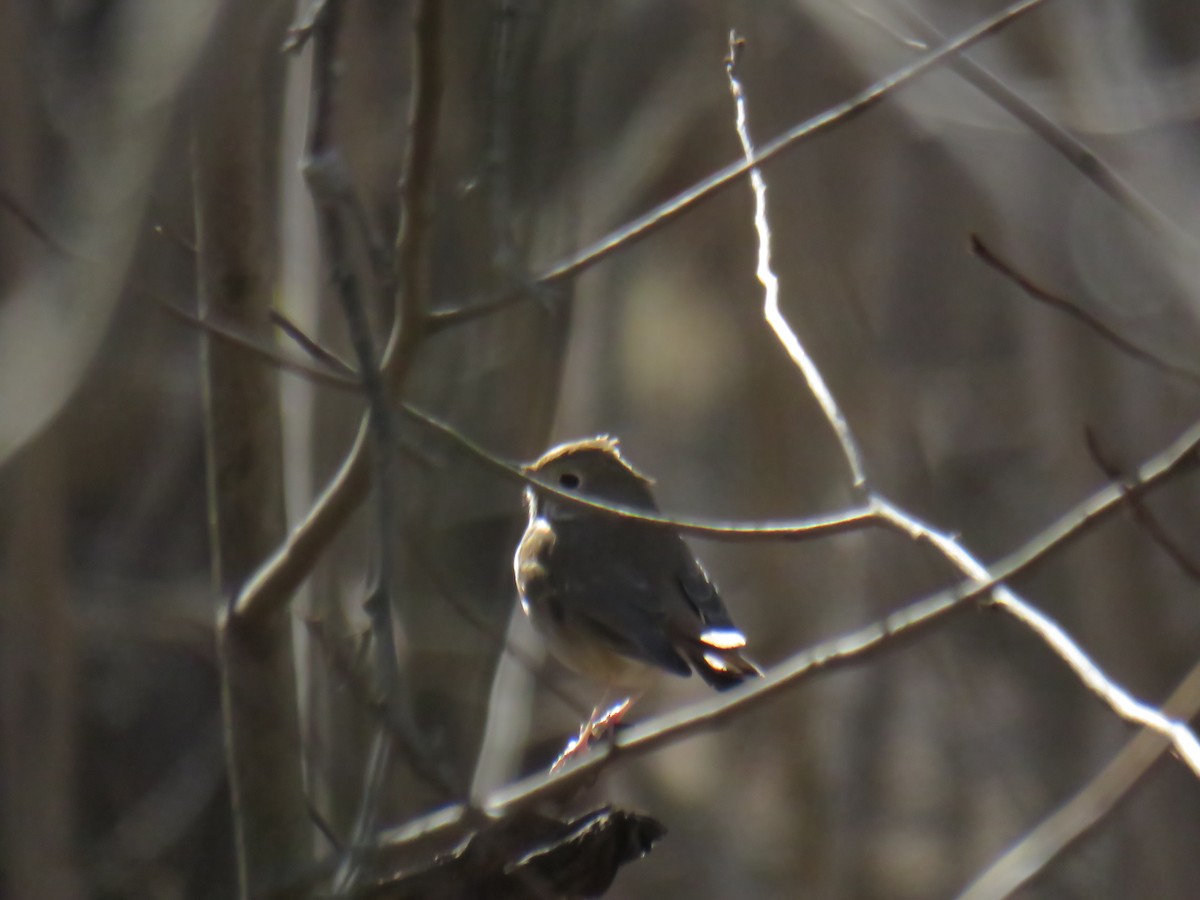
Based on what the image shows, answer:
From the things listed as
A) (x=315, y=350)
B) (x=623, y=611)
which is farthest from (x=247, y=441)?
(x=623, y=611)

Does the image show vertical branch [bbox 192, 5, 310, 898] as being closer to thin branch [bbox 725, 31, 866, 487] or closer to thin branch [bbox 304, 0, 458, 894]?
thin branch [bbox 304, 0, 458, 894]

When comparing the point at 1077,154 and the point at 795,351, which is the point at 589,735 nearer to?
the point at 795,351

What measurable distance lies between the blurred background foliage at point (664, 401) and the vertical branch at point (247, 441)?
55 millimetres

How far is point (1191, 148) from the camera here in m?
4.66

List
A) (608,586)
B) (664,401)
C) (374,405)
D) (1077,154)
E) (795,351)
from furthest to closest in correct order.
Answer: (664,401)
(608,586)
(795,351)
(1077,154)
(374,405)

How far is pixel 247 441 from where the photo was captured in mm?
2910

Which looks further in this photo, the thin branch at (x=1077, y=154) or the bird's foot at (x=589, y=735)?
the bird's foot at (x=589, y=735)

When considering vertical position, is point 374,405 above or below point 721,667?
above

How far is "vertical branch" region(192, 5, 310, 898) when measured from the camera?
2.84m

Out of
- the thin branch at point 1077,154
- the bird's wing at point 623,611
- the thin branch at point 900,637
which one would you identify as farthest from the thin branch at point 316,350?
the bird's wing at point 623,611

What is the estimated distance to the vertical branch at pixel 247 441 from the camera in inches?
112

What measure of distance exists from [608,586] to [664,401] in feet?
11.1

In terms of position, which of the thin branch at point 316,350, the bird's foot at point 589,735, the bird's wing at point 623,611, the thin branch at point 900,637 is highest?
the thin branch at point 316,350

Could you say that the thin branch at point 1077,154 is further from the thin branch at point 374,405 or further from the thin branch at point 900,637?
the thin branch at point 374,405
